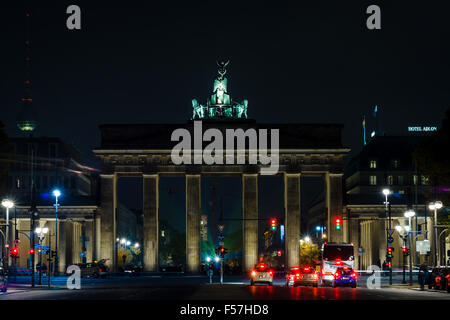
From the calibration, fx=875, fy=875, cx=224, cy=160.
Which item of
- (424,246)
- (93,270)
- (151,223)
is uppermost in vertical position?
(151,223)

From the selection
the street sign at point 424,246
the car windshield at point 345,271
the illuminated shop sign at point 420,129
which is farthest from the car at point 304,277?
the illuminated shop sign at point 420,129

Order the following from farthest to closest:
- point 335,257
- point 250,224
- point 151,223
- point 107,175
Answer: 1. point 107,175
2. point 151,223
3. point 250,224
4. point 335,257

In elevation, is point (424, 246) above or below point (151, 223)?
below

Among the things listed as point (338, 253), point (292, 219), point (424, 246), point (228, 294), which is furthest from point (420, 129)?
point (228, 294)

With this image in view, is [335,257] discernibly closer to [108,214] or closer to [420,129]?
[108,214]

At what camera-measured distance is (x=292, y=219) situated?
106 m

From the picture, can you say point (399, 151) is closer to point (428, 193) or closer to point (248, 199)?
point (248, 199)

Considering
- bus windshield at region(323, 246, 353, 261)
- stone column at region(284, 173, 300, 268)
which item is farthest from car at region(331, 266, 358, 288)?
stone column at region(284, 173, 300, 268)

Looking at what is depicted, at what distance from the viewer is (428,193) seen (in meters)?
86.1

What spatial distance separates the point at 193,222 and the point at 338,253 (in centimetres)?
3092

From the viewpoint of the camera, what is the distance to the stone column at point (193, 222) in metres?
105

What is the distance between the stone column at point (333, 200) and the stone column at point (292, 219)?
401cm

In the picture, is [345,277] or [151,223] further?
[151,223]

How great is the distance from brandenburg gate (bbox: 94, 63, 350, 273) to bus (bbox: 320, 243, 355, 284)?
27.0 meters
